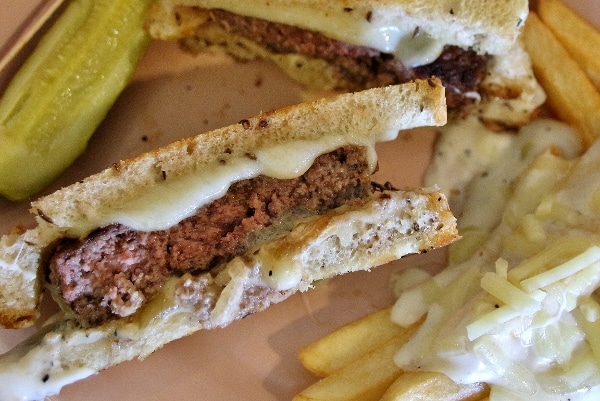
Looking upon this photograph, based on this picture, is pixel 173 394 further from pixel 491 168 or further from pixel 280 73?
pixel 491 168

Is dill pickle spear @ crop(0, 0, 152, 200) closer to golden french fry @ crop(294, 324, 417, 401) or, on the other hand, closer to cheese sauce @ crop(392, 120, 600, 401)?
golden french fry @ crop(294, 324, 417, 401)

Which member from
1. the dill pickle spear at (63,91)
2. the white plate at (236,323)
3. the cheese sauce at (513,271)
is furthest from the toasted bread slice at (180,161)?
the cheese sauce at (513,271)

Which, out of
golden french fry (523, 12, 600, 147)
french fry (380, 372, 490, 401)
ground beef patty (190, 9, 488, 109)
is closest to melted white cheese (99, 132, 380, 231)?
ground beef patty (190, 9, 488, 109)

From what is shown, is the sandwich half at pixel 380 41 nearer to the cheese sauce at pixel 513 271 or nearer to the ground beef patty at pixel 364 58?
the ground beef patty at pixel 364 58

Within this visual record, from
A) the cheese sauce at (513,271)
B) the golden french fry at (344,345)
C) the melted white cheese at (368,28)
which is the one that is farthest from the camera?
the melted white cheese at (368,28)

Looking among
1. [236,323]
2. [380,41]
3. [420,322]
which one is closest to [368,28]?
[380,41]

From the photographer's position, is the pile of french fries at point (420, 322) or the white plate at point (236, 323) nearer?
the pile of french fries at point (420, 322)

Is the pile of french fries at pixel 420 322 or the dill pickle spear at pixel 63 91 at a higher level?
the dill pickle spear at pixel 63 91

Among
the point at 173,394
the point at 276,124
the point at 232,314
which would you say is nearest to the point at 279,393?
the point at 173,394
